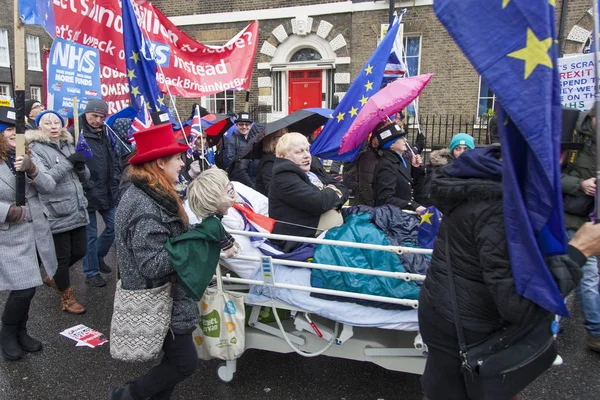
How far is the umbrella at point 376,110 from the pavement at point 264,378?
192cm

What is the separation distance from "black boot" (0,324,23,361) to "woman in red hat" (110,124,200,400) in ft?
4.73

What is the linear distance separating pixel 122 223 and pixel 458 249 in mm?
1707

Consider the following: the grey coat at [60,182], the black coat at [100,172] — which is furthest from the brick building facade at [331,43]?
the grey coat at [60,182]

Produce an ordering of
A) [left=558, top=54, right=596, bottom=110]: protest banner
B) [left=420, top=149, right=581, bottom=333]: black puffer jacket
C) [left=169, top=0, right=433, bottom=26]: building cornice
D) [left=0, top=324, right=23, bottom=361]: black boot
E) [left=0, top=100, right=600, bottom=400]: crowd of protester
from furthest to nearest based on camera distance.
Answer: [left=169, top=0, right=433, bottom=26]: building cornice < [left=558, top=54, right=596, bottom=110]: protest banner < [left=0, top=324, right=23, bottom=361]: black boot < [left=0, top=100, right=600, bottom=400]: crowd of protester < [left=420, top=149, right=581, bottom=333]: black puffer jacket

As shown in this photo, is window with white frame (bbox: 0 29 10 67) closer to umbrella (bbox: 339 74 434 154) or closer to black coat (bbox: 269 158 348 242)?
umbrella (bbox: 339 74 434 154)

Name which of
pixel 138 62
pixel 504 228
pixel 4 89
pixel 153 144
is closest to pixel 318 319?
pixel 153 144

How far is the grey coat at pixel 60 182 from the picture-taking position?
4137 millimetres

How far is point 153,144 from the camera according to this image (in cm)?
248

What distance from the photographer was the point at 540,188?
153cm

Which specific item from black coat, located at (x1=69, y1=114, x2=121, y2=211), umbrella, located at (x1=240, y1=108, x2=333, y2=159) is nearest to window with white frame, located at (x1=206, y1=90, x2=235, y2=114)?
black coat, located at (x1=69, y1=114, x2=121, y2=211)

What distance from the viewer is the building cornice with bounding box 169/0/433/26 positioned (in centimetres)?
1356

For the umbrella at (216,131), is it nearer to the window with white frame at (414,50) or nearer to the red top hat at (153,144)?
the red top hat at (153,144)

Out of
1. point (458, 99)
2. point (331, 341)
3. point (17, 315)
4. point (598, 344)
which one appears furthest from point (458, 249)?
point (458, 99)

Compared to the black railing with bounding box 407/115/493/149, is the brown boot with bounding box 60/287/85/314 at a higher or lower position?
lower
